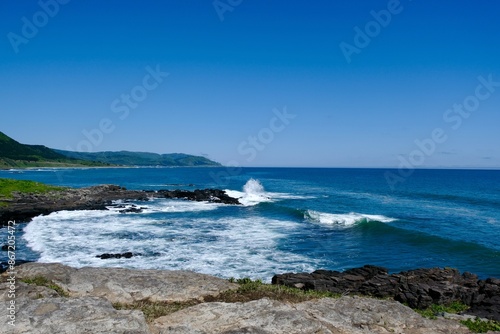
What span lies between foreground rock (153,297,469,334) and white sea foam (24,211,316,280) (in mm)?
11870

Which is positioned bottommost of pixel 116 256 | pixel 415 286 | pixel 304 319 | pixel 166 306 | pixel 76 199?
pixel 116 256

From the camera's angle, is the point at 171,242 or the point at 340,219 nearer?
the point at 171,242

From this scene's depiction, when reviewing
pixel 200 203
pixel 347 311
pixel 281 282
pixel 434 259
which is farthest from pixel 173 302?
pixel 200 203

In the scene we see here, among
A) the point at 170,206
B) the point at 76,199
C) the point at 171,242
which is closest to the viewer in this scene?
the point at 171,242

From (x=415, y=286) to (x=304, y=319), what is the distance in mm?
10096

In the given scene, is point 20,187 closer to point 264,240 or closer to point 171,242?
point 171,242

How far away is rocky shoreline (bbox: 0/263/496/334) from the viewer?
9.81 meters

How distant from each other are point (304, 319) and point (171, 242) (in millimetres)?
25183

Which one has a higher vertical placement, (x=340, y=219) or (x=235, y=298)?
(x=235, y=298)

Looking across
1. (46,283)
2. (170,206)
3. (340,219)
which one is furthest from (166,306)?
(170,206)

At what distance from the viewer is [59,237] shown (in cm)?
3525

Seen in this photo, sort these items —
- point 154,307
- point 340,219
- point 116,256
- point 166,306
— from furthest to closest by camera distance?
point 340,219, point 116,256, point 166,306, point 154,307

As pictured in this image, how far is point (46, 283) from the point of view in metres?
13.7

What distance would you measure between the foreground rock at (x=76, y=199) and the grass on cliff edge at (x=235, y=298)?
127ft
